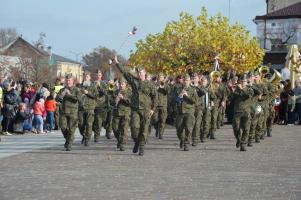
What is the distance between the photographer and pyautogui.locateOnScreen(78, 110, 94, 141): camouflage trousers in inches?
714

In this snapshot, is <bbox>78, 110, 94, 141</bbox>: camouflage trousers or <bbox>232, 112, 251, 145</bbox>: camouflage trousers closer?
<bbox>232, 112, 251, 145</bbox>: camouflage trousers

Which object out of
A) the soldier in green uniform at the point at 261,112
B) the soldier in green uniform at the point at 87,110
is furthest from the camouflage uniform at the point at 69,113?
the soldier in green uniform at the point at 261,112

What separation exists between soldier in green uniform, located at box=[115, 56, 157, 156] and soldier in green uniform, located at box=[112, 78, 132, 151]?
891 mm

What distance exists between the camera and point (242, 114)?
17.1 meters

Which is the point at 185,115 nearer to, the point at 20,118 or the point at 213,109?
the point at 213,109

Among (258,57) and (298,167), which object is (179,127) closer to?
(298,167)

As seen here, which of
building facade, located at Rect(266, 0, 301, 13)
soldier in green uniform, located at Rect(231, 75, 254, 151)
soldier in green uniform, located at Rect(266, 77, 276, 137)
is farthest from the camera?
building facade, located at Rect(266, 0, 301, 13)

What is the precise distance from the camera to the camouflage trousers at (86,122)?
1814cm

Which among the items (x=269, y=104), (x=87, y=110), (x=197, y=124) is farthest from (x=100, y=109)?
(x=269, y=104)

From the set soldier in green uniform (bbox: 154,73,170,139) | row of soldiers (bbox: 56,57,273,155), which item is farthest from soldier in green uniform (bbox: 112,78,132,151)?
soldier in green uniform (bbox: 154,73,170,139)

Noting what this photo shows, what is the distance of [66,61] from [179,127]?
116324 millimetres

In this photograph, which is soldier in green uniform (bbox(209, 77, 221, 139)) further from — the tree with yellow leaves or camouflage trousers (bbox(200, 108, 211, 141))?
the tree with yellow leaves

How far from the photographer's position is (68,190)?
10.2 m

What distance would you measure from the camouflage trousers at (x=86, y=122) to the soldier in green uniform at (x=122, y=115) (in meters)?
0.67
